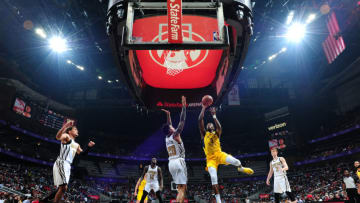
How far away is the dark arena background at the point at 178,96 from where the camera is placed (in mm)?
4746

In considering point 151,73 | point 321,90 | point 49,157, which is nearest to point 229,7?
point 151,73

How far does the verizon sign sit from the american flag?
54.3 ft

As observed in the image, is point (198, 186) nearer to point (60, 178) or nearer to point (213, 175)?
point (213, 175)

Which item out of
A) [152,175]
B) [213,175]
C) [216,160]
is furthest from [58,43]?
[213,175]

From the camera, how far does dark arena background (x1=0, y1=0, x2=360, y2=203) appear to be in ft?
15.6

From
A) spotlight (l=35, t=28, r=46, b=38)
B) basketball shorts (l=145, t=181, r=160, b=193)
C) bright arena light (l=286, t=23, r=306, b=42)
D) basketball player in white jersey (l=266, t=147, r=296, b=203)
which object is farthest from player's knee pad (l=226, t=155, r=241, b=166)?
spotlight (l=35, t=28, r=46, b=38)

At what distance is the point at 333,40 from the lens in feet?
53.8

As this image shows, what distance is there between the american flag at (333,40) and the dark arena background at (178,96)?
0.08 m

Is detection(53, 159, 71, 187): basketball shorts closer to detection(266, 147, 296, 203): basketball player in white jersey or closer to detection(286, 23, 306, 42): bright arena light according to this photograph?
detection(266, 147, 296, 203): basketball player in white jersey

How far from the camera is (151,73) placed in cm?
508

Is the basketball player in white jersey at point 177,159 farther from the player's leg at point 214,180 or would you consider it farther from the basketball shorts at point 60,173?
the basketball shorts at point 60,173

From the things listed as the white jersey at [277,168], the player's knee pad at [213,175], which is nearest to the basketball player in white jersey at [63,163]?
the player's knee pad at [213,175]

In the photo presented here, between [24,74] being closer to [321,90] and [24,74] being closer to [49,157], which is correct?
[49,157]

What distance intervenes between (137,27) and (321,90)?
105ft
